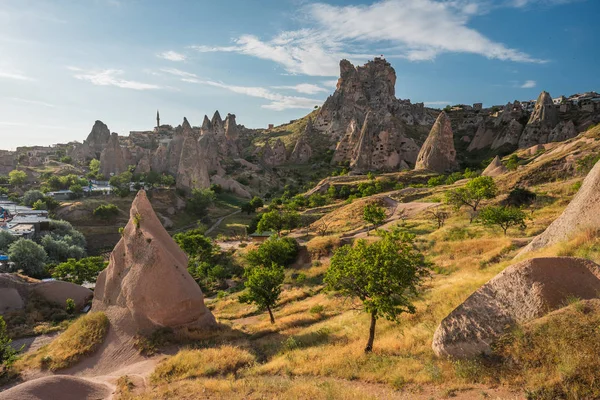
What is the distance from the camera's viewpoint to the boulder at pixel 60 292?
27.4m

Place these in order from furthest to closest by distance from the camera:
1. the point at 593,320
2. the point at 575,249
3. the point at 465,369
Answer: the point at 575,249 < the point at 465,369 < the point at 593,320

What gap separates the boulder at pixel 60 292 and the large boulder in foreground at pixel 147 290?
456 inches

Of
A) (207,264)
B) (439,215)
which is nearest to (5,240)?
(207,264)

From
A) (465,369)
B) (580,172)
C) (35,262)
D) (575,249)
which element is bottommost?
(35,262)

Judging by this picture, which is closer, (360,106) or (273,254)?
(273,254)

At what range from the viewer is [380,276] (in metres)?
11.7

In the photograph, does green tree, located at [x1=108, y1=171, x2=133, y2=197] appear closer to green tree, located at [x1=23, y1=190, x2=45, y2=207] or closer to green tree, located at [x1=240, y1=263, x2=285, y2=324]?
green tree, located at [x1=23, y1=190, x2=45, y2=207]

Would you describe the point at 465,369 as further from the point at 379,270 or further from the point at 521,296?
the point at 379,270

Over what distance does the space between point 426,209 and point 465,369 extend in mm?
32541

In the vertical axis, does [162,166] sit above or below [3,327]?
above

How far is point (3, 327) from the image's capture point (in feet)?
Answer: 55.7

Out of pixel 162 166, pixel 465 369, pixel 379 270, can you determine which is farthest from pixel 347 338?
pixel 162 166

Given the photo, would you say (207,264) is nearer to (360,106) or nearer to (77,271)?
(77,271)

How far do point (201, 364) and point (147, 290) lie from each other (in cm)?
530
